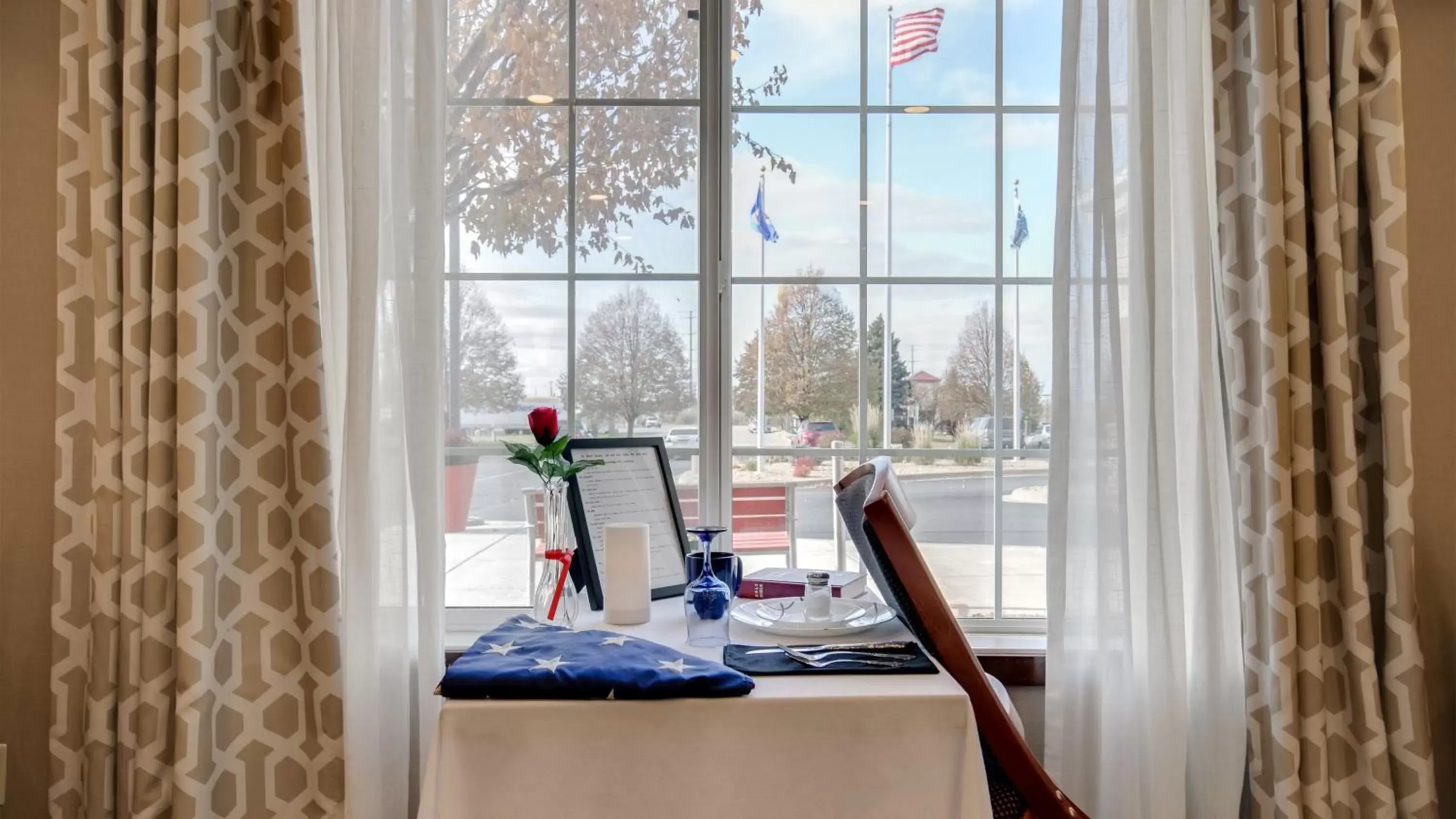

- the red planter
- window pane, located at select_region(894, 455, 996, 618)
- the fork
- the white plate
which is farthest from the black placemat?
the red planter

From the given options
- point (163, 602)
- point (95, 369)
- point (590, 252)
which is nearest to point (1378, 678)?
point (590, 252)

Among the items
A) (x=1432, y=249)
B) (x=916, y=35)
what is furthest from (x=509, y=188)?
(x=1432, y=249)

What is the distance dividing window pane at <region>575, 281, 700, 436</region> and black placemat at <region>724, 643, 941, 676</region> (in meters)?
0.76

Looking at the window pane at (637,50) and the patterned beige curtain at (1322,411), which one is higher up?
the window pane at (637,50)

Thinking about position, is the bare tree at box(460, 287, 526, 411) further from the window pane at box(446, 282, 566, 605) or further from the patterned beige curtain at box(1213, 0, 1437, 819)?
the patterned beige curtain at box(1213, 0, 1437, 819)

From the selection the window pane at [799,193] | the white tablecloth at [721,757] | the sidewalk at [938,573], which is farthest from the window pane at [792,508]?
the white tablecloth at [721,757]

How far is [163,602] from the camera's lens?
160cm

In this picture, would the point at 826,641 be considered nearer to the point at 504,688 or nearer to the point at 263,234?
the point at 504,688

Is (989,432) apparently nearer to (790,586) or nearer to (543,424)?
(790,586)

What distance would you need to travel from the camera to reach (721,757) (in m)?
1.28

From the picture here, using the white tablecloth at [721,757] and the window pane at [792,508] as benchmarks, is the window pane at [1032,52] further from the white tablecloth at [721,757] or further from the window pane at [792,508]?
the white tablecloth at [721,757]

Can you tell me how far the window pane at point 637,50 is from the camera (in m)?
2.06

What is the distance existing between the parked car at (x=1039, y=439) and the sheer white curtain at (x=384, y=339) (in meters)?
1.33

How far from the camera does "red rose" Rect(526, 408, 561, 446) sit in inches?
67.5
